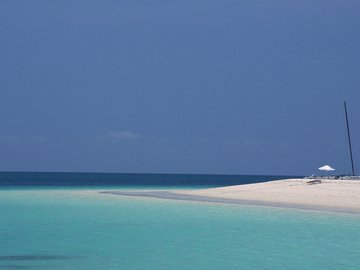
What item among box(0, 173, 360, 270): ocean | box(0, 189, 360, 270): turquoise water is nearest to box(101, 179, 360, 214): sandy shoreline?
box(0, 173, 360, 270): ocean

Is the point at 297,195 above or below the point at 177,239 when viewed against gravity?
above

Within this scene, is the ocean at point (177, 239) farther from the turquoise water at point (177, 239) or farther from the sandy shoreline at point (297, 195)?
the sandy shoreline at point (297, 195)

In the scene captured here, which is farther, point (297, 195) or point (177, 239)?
point (297, 195)

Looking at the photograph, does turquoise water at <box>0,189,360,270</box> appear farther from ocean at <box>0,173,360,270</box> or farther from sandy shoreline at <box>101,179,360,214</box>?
sandy shoreline at <box>101,179,360,214</box>

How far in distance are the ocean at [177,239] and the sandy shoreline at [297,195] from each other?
414 cm

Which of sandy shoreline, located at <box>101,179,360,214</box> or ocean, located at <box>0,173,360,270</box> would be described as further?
sandy shoreline, located at <box>101,179,360,214</box>

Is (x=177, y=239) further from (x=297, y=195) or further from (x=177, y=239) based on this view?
(x=297, y=195)

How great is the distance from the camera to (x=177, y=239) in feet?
71.2

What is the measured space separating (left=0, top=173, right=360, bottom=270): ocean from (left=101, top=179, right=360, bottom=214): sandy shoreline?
4136 millimetres

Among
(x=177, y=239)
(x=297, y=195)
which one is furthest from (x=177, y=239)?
(x=297, y=195)

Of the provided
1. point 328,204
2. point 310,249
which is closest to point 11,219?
point 310,249

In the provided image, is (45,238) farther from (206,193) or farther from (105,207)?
(206,193)

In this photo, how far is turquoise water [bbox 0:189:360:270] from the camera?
17.0m

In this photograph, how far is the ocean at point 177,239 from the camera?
1700cm
